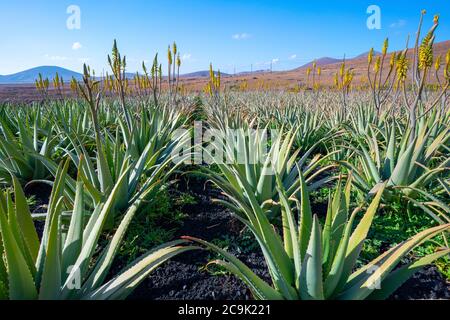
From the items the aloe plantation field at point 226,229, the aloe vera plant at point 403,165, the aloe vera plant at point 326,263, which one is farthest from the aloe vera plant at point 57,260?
the aloe vera plant at point 403,165

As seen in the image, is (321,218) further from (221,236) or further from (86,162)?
(86,162)

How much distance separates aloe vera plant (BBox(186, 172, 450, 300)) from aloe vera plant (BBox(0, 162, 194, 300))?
1.14 ft

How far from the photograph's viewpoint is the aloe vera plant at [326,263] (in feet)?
3.46

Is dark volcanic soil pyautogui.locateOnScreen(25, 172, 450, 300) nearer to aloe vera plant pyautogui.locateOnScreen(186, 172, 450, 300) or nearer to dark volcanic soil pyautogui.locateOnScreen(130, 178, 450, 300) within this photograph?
dark volcanic soil pyautogui.locateOnScreen(130, 178, 450, 300)

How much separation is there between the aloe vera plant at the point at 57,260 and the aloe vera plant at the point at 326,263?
0.35 metres

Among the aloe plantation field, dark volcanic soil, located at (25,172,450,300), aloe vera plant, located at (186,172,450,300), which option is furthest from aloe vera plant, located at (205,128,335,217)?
aloe vera plant, located at (186,172,450,300)

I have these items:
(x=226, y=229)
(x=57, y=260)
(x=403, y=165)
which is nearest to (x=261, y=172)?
(x=226, y=229)

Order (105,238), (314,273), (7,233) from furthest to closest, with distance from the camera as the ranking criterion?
(105,238) < (314,273) < (7,233)

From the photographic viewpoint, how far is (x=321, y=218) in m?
2.31

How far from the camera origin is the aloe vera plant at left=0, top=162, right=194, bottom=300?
1000 millimetres

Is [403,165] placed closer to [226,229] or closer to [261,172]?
[261,172]

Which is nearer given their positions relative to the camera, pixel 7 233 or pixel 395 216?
pixel 7 233
